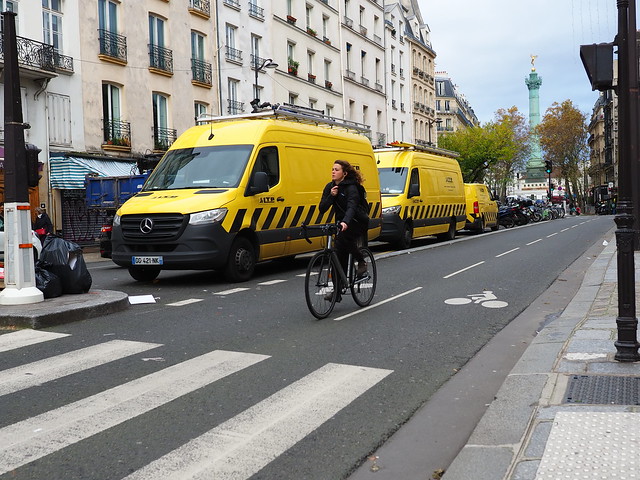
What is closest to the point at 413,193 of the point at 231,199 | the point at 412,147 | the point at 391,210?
the point at 391,210

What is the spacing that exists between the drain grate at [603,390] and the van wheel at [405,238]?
43.7ft

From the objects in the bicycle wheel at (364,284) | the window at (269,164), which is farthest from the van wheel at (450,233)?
the bicycle wheel at (364,284)

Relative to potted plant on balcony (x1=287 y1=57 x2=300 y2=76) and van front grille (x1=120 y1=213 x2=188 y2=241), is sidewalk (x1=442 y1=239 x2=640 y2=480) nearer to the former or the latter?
van front grille (x1=120 y1=213 x2=188 y2=241)

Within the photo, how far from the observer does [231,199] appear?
10.6 meters


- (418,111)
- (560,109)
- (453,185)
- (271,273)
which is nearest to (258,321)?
(271,273)

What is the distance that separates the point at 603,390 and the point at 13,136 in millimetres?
7005

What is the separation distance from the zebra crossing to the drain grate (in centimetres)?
138

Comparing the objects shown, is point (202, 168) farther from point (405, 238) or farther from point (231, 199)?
point (405, 238)

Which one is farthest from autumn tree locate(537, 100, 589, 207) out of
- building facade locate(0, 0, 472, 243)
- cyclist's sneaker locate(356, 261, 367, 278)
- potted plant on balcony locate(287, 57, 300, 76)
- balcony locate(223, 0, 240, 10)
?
cyclist's sneaker locate(356, 261, 367, 278)

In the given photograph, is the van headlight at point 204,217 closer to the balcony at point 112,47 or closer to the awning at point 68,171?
the awning at point 68,171

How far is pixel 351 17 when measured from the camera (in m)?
46.9

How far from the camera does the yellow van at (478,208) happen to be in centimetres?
2717

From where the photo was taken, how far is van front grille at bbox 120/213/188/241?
10266mm

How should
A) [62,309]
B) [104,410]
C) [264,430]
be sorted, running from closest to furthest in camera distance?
[264,430]
[104,410]
[62,309]
